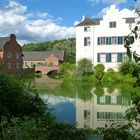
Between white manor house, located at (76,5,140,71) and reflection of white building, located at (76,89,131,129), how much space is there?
2407cm

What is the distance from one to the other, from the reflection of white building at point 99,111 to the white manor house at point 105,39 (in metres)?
24.1

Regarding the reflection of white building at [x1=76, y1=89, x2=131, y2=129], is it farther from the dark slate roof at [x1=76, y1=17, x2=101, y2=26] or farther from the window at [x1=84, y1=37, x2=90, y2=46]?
the dark slate roof at [x1=76, y1=17, x2=101, y2=26]

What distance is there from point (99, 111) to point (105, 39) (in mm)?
33305

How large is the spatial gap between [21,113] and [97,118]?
10.9 metres

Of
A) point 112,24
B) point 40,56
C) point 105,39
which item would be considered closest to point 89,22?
point 112,24

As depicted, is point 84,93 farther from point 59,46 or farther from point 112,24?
point 59,46

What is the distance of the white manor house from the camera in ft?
176

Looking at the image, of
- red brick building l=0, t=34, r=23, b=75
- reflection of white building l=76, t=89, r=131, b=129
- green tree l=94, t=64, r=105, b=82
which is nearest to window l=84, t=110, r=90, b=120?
reflection of white building l=76, t=89, r=131, b=129

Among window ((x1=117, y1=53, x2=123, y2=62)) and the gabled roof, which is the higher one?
the gabled roof

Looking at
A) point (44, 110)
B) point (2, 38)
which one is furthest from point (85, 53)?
point (44, 110)

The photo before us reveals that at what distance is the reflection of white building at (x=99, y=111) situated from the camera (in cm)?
1694

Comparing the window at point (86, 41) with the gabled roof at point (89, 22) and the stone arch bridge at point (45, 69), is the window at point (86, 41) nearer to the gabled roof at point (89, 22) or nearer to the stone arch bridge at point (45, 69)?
the gabled roof at point (89, 22)

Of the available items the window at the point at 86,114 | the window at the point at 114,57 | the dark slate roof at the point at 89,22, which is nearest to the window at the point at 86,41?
the dark slate roof at the point at 89,22

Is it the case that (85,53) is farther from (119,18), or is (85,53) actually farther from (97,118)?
(97,118)
